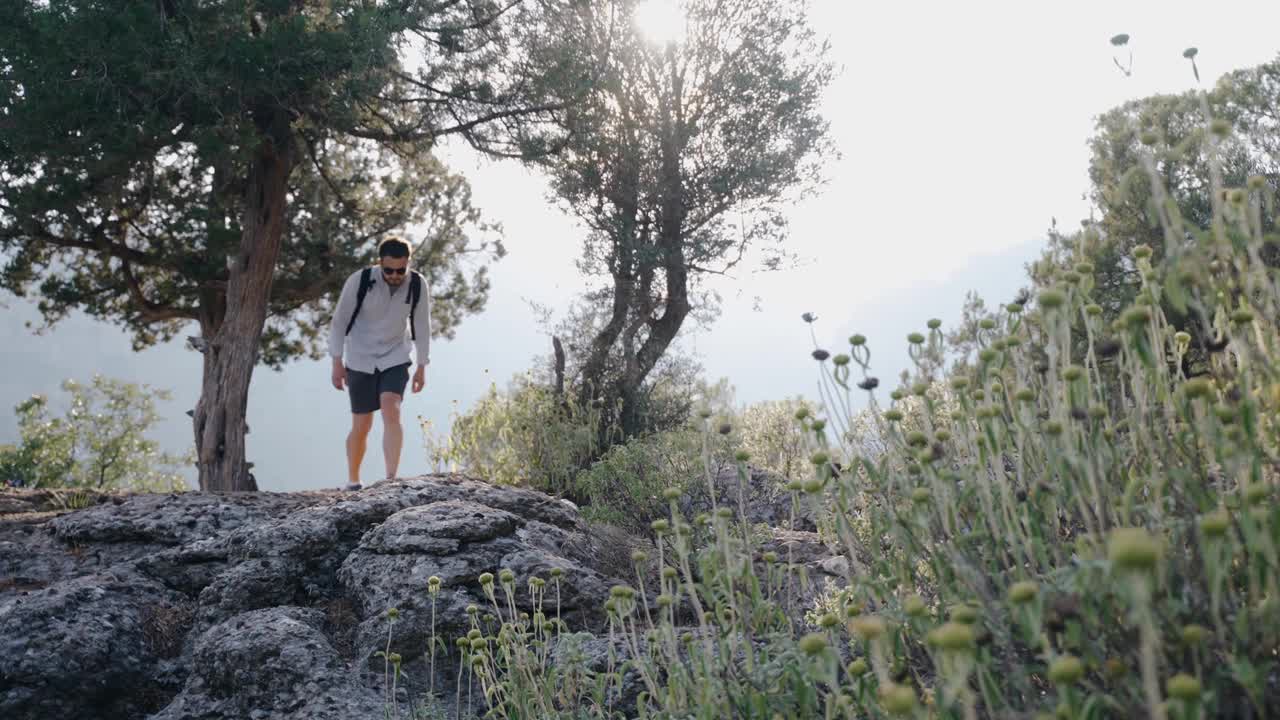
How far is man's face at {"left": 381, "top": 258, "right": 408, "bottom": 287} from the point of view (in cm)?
754

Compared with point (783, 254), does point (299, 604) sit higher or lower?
lower

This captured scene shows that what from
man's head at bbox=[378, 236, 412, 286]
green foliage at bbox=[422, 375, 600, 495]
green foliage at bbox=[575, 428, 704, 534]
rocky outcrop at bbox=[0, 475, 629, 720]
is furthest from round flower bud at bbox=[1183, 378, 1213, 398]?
green foliage at bbox=[422, 375, 600, 495]

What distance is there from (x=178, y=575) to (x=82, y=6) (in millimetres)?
6361

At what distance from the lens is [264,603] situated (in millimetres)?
4348

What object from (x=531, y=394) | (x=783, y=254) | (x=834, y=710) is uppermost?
(x=783, y=254)

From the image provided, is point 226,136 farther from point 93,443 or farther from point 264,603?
point 93,443

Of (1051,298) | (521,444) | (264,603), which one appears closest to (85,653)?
(264,603)

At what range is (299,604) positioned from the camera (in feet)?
14.6

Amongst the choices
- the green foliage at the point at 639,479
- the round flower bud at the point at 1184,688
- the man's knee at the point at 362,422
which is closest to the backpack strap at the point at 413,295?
the man's knee at the point at 362,422

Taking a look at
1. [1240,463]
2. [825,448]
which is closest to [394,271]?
[825,448]

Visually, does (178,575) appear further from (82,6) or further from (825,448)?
(82,6)

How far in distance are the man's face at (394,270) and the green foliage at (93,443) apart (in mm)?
10616

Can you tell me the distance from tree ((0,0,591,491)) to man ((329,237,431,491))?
2.55m

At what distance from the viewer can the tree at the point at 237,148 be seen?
883cm
